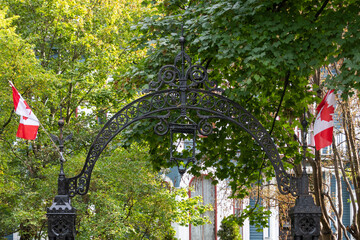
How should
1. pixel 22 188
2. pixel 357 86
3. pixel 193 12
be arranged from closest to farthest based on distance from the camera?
pixel 357 86 < pixel 193 12 < pixel 22 188

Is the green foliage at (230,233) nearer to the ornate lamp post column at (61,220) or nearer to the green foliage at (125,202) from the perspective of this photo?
the green foliage at (125,202)

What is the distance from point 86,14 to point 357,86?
13.2 meters

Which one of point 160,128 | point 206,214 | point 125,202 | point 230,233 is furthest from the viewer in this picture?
point 206,214

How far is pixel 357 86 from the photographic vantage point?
12008 millimetres

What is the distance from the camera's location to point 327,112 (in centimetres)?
1265

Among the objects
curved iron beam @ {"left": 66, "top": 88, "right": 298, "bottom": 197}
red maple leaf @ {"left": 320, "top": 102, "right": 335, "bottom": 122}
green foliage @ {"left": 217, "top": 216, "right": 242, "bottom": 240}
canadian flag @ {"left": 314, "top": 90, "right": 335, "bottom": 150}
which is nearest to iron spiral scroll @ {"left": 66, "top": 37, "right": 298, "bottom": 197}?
curved iron beam @ {"left": 66, "top": 88, "right": 298, "bottom": 197}

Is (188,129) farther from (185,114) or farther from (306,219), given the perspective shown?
(306,219)

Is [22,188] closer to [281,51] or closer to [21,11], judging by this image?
[21,11]

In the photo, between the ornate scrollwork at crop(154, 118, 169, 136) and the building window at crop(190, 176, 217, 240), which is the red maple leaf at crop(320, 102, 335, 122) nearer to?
the ornate scrollwork at crop(154, 118, 169, 136)

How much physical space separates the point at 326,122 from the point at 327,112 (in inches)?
7.9

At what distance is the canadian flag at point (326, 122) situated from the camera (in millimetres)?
12643

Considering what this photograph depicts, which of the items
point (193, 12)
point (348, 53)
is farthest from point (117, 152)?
point (348, 53)

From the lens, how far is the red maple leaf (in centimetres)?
1260

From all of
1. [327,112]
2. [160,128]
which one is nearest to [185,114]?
[160,128]
